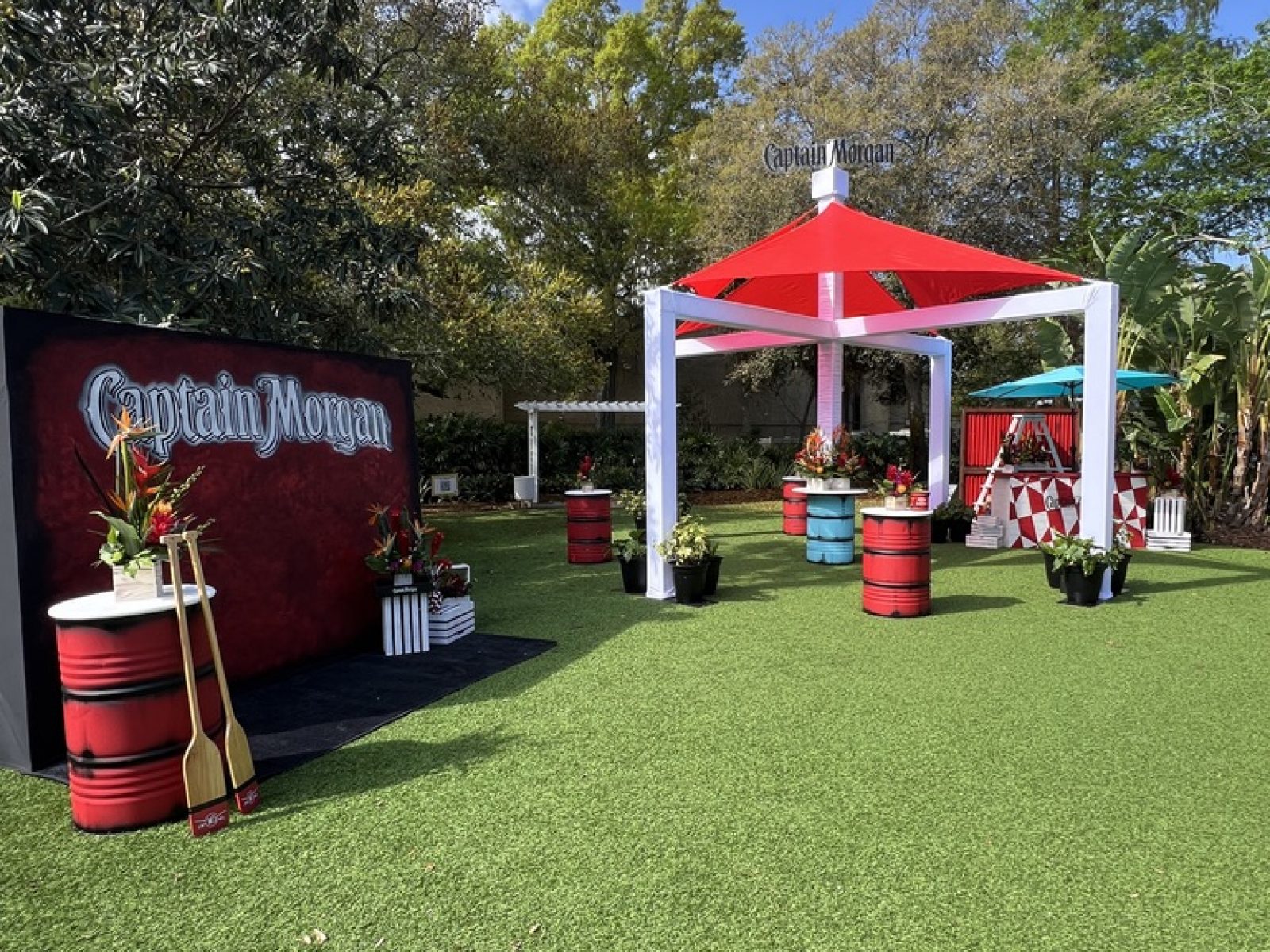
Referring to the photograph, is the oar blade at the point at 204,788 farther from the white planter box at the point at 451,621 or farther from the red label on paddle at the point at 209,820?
the white planter box at the point at 451,621

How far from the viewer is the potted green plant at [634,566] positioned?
819cm

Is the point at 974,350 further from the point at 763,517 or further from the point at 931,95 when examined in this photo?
the point at 763,517

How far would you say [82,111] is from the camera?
6344 millimetres

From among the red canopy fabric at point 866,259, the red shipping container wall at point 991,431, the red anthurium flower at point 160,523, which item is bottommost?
the red anthurium flower at point 160,523

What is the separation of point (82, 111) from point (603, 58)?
20668mm

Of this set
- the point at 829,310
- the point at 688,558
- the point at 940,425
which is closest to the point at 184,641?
the point at 688,558

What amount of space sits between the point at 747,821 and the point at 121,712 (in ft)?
8.73

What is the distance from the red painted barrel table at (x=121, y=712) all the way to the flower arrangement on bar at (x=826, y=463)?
7801mm

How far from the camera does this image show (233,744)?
358cm

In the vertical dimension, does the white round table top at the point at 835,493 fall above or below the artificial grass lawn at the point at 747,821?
above

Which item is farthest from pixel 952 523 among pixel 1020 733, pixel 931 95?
pixel 931 95

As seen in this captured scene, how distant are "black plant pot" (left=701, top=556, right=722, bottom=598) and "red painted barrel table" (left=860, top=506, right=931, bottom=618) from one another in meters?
1.53

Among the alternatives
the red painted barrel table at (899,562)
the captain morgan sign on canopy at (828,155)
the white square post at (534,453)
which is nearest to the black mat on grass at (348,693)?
the red painted barrel table at (899,562)

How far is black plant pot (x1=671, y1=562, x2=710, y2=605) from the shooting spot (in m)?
7.70
